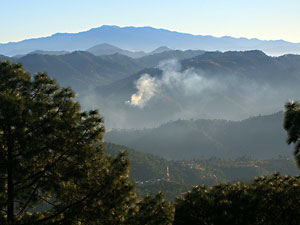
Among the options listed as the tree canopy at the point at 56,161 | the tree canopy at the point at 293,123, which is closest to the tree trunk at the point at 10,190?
the tree canopy at the point at 56,161

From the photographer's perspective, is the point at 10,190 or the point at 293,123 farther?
the point at 293,123

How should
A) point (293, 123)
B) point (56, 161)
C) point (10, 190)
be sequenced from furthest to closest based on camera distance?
point (293, 123), point (56, 161), point (10, 190)

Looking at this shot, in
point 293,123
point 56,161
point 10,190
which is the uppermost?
point 293,123

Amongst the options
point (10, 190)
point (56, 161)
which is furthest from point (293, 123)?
point (10, 190)

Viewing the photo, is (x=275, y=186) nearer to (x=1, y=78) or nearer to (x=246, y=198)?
(x=246, y=198)

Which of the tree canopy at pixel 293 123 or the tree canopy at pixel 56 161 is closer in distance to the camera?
the tree canopy at pixel 56 161

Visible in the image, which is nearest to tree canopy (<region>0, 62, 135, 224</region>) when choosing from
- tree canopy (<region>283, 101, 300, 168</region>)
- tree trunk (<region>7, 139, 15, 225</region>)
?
tree trunk (<region>7, 139, 15, 225</region>)

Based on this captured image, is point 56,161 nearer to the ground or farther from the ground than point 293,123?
nearer to the ground

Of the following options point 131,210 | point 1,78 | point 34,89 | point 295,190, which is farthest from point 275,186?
point 1,78

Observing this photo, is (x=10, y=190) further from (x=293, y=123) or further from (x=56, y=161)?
(x=293, y=123)

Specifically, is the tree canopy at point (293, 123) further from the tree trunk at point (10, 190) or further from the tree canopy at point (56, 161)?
the tree trunk at point (10, 190)

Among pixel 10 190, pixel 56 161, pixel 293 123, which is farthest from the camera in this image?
pixel 293 123

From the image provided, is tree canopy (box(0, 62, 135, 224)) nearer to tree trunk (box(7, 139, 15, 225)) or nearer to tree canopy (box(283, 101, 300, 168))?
tree trunk (box(7, 139, 15, 225))

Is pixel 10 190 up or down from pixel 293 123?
down
